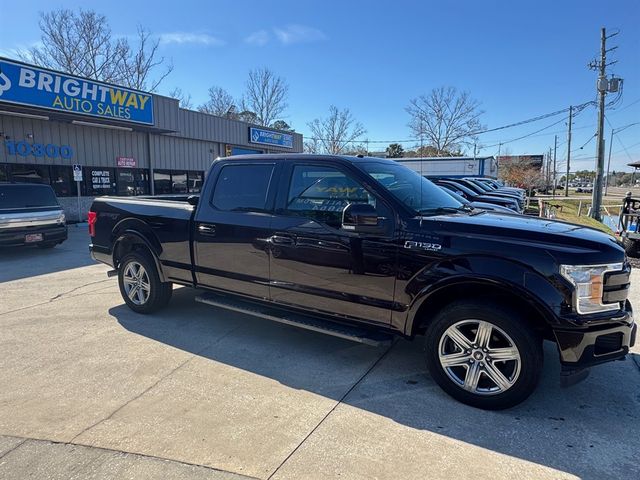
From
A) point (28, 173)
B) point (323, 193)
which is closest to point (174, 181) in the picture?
point (28, 173)

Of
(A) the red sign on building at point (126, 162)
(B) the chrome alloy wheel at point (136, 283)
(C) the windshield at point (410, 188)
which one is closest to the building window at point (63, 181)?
(A) the red sign on building at point (126, 162)

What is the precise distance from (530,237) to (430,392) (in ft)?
4.88

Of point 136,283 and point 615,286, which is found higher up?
point 615,286

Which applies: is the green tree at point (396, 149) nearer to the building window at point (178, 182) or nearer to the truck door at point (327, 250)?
the building window at point (178, 182)

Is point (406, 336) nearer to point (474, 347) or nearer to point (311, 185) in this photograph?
point (474, 347)

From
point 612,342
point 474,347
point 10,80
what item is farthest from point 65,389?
point 10,80

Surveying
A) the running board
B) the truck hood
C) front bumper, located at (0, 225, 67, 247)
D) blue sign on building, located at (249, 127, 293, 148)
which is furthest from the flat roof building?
the truck hood

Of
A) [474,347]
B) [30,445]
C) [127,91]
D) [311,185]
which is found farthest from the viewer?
[127,91]

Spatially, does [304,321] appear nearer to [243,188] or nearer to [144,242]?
[243,188]

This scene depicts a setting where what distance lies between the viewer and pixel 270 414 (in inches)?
128

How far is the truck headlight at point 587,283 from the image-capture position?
2.97 meters

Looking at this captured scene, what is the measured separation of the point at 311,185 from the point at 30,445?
2.96 m

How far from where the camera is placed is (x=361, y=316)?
3830mm

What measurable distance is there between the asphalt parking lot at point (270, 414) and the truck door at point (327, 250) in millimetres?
659
